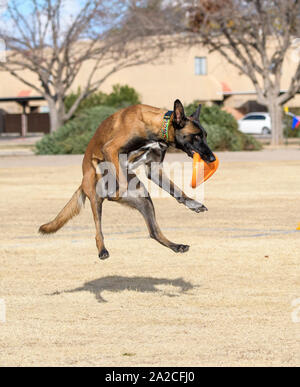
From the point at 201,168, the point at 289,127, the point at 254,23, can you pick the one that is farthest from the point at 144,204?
the point at 289,127

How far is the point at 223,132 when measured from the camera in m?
36.7

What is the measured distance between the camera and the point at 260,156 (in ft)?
112

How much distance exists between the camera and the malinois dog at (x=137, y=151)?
313 inches

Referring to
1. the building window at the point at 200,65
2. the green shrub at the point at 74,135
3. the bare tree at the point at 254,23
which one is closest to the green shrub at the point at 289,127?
the bare tree at the point at 254,23

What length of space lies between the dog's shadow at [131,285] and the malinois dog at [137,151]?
4.67 feet

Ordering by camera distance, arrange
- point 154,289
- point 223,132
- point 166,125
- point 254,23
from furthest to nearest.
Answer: point 254,23, point 223,132, point 154,289, point 166,125

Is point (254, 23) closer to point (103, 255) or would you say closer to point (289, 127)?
point (289, 127)

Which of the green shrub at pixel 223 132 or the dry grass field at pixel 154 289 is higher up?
the green shrub at pixel 223 132

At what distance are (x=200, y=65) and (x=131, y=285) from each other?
65.1 m

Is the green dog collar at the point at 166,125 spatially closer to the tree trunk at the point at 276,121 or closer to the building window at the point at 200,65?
the tree trunk at the point at 276,121

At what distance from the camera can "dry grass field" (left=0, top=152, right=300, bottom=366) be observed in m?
7.34

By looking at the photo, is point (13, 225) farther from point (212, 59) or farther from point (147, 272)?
point (212, 59)

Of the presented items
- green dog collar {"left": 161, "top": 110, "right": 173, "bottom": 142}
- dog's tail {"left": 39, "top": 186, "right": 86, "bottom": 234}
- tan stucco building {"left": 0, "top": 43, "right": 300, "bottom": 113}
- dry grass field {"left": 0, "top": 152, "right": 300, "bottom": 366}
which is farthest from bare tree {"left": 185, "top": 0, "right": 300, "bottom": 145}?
green dog collar {"left": 161, "top": 110, "right": 173, "bottom": 142}

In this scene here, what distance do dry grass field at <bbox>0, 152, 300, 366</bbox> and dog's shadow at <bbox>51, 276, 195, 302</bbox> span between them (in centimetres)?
2
